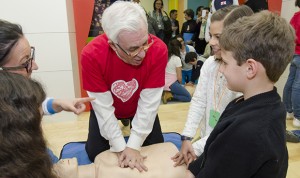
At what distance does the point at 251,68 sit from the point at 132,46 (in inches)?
21.9

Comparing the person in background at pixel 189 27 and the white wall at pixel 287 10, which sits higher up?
the white wall at pixel 287 10

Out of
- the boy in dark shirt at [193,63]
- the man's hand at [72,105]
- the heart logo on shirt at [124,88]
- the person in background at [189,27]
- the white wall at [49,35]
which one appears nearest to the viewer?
the man's hand at [72,105]

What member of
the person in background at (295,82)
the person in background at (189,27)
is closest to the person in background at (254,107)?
the person in background at (295,82)

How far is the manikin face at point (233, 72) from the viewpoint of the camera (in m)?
0.88

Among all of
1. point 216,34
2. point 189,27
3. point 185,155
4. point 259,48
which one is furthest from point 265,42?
point 189,27

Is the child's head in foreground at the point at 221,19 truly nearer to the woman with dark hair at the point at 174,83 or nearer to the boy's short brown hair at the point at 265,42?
the boy's short brown hair at the point at 265,42

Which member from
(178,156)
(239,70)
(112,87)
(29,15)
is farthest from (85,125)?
(239,70)

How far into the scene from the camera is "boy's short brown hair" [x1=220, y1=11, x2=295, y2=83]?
835 mm

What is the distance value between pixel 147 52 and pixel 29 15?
5.73 ft

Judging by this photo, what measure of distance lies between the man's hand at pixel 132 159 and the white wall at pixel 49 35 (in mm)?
1467

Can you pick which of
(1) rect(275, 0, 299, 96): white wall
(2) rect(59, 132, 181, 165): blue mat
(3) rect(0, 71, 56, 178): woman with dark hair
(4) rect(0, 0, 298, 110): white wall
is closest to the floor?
(4) rect(0, 0, 298, 110): white wall

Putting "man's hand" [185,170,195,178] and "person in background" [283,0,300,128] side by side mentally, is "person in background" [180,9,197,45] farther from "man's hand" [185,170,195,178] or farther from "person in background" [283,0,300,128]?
"man's hand" [185,170,195,178]

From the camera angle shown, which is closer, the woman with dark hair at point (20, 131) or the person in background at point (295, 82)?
the woman with dark hair at point (20, 131)

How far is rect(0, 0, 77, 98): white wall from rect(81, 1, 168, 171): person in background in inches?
51.2
